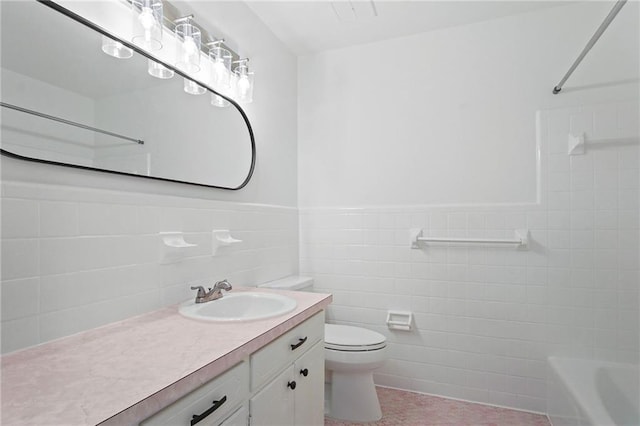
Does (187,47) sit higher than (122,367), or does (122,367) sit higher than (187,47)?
(187,47)

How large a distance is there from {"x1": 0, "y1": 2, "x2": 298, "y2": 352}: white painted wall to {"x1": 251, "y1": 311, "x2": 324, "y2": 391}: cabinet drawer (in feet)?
1.73

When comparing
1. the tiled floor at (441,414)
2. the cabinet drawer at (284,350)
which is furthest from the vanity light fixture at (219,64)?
the tiled floor at (441,414)

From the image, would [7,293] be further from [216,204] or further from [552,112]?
[552,112]

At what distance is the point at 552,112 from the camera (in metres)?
2.06

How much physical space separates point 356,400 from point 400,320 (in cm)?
60

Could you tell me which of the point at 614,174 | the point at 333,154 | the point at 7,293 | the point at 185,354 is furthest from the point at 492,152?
the point at 7,293

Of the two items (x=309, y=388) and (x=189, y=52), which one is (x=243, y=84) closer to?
(x=189, y=52)

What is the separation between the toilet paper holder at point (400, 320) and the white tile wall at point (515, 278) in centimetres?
5

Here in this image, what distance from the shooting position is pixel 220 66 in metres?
1.71

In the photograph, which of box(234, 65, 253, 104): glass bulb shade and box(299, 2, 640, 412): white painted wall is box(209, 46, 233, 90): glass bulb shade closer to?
box(234, 65, 253, 104): glass bulb shade

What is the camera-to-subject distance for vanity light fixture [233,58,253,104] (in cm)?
187

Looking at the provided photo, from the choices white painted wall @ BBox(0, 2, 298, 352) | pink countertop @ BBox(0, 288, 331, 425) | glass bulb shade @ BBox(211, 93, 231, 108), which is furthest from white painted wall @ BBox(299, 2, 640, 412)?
pink countertop @ BBox(0, 288, 331, 425)

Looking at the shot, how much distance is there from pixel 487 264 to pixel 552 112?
991 millimetres

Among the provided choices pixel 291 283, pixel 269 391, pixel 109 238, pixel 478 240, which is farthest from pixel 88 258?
pixel 478 240
